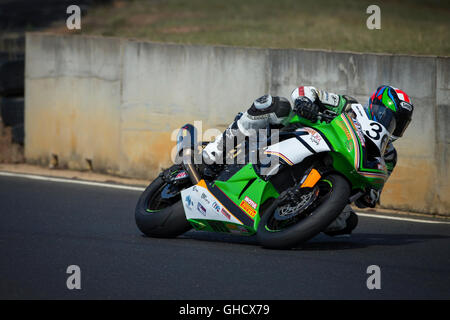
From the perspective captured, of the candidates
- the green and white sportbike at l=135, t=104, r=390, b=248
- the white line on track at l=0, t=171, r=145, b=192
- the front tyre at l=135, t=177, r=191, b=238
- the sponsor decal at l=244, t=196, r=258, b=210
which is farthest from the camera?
the white line on track at l=0, t=171, r=145, b=192

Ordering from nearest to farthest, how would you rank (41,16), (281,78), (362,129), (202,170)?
1. (362,129)
2. (202,170)
3. (281,78)
4. (41,16)

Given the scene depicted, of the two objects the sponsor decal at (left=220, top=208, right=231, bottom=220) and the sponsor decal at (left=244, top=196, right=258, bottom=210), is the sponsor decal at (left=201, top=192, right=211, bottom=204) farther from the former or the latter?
the sponsor decal at (left=244, top=196, right=258, bottom=210)

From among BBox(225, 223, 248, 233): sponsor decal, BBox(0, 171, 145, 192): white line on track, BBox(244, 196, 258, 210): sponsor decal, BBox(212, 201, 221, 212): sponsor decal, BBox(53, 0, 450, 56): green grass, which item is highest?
BBox(53, 0, 450, 56): green grass

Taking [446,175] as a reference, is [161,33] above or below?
above

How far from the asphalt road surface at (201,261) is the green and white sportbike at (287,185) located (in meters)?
0.23

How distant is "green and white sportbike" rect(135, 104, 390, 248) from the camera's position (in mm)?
6602

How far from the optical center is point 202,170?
759 centimetres

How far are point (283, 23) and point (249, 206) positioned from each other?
1056 cm

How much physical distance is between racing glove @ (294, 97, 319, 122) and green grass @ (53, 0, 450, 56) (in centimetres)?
510

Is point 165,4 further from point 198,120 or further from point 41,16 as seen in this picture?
point 198,120

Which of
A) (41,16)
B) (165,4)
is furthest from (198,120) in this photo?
(41,16)

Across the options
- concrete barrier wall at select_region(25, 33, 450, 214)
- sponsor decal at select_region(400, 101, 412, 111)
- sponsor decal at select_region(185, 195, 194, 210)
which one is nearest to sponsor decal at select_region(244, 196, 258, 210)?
sponsor decal at select_region(185, 195, 194, 210)
